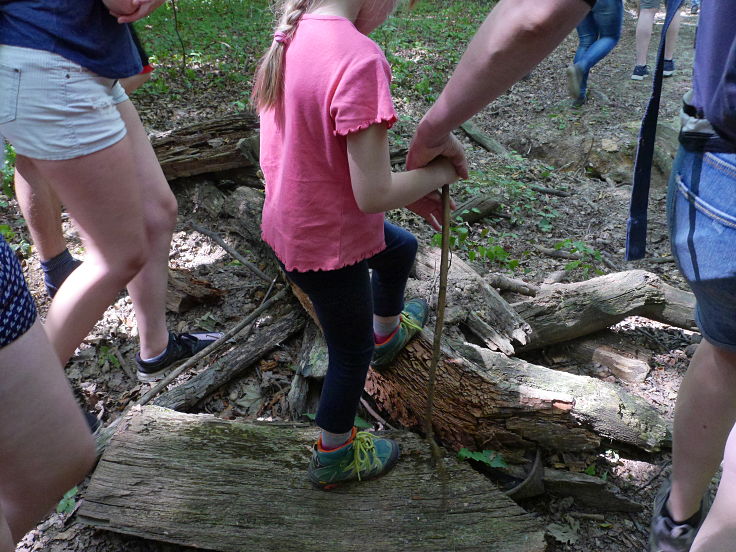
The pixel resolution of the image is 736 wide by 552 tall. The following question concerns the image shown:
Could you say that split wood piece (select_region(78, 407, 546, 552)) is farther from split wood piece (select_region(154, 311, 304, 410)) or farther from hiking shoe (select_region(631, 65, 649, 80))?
hiking shoe (select_region(631, 65, 649, 80))

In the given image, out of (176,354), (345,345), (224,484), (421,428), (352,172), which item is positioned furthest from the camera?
(176,354)

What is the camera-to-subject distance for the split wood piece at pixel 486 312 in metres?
2.66

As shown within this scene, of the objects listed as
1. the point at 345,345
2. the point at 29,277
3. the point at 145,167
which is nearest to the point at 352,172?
the point at 345,345

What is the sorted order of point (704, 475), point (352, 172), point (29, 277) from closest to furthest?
point (352, 172) → point (704, 475) → point (29, 277)

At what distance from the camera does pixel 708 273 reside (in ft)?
4.34

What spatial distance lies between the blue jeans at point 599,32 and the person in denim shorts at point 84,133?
6.11 metres

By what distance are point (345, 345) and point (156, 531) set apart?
2.98 ft

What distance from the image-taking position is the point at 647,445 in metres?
2.14

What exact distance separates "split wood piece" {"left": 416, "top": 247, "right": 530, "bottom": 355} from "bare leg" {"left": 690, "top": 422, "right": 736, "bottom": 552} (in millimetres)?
1156

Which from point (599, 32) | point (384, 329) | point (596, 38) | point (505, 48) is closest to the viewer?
point (505, 48)

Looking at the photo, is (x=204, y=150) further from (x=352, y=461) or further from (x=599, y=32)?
(x=599, y=32)

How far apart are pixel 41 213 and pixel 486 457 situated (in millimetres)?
2227

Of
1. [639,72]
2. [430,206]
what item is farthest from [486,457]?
[639,72]

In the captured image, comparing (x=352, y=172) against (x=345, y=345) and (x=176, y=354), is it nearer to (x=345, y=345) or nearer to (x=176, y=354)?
(x=345, y=345)
